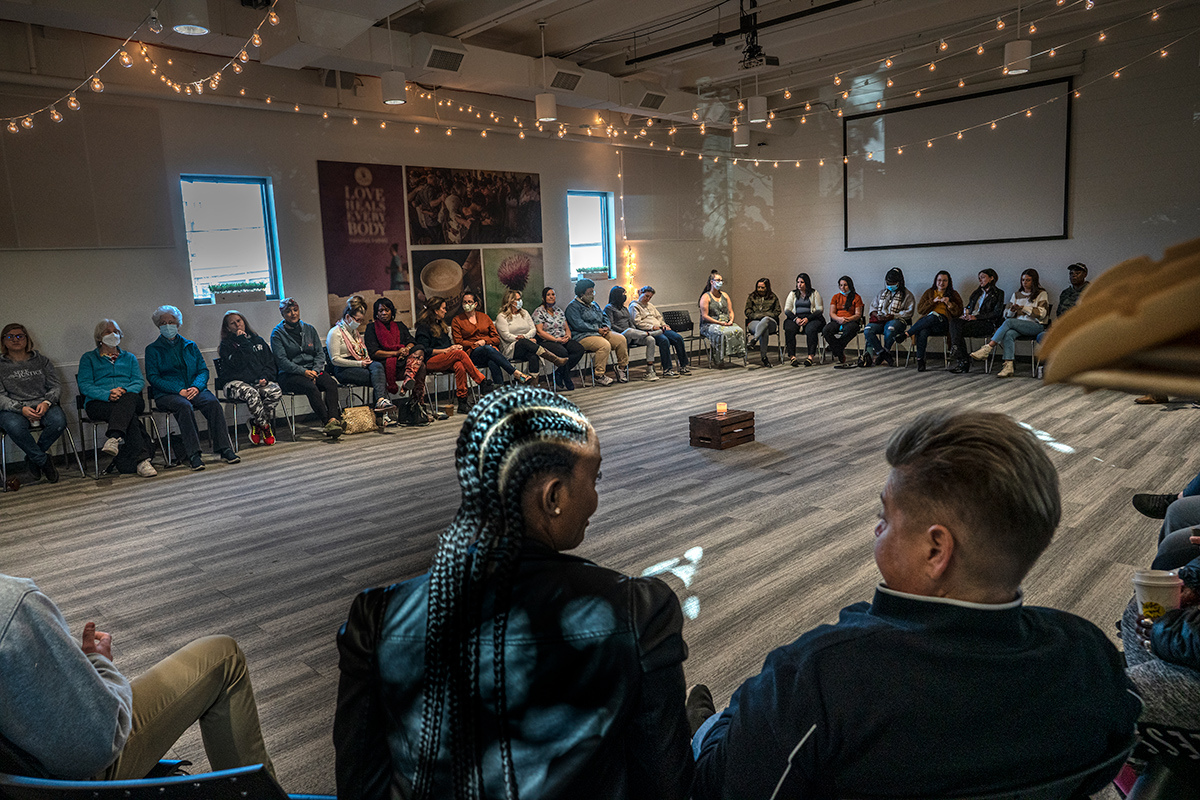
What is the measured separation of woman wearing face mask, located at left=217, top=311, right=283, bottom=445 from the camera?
7.06 m

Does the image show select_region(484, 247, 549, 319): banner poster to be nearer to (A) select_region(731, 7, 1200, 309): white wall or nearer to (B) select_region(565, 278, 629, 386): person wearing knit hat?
(B) select_region(565, 278, 629, 386): person wearing knit hat

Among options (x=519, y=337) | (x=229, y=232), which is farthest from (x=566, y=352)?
(x=229, y=232)

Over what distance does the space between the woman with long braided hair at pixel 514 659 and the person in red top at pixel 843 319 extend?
32.7 feet

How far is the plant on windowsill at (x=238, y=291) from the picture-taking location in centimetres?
776

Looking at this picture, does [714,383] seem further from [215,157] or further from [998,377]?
[215,157]

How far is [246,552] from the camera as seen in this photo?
Answer: 4172 millimetres

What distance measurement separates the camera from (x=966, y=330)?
9.74 m

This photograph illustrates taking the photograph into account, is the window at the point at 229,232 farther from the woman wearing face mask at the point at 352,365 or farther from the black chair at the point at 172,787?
the black chair at the point at 172,787

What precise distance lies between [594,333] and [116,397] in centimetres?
536

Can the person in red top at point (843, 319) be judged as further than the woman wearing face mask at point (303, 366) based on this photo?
Yes

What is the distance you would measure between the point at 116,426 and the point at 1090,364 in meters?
7.06

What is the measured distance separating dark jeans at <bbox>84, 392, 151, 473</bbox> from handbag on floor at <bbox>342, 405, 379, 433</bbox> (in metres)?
1.75

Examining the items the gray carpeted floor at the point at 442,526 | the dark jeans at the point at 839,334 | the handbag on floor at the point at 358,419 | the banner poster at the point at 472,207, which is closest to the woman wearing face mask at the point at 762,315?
the dark jeans at the point at 839,334

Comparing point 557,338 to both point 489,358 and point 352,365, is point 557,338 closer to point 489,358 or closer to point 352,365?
point 489,358
